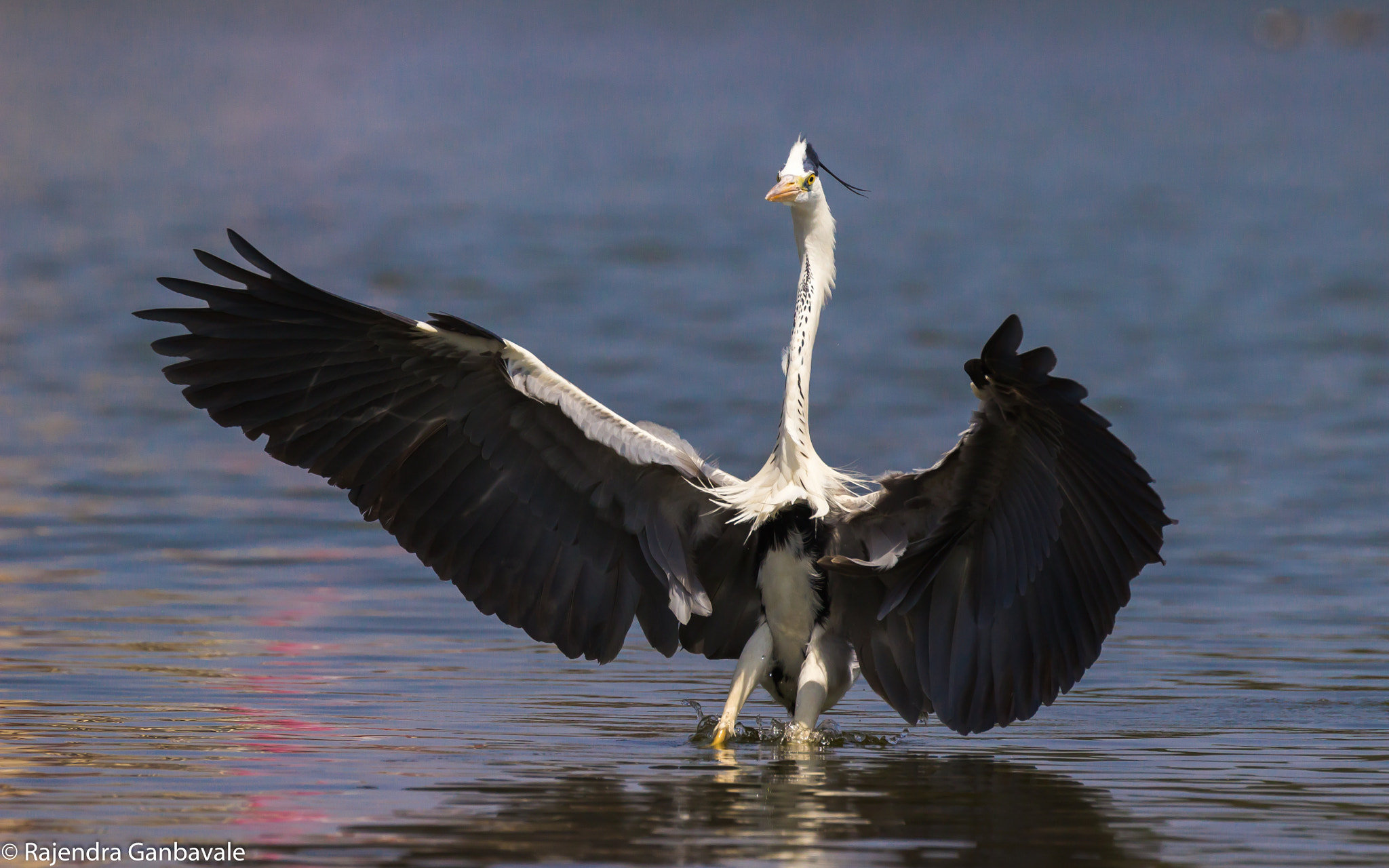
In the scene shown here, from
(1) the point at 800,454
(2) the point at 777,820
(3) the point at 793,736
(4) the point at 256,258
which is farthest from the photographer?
(1) the point at 800,454

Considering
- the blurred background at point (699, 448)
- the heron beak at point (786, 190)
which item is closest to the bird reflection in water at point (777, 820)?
the blurred background at point (699, 448)

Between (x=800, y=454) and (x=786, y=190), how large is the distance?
125 centimetres

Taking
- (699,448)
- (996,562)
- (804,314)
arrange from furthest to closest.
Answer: (699,448)
(804,314)
(996,562)

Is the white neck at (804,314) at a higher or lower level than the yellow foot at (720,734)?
higher

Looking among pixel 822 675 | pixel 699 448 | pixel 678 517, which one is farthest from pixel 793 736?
pixel 699 448

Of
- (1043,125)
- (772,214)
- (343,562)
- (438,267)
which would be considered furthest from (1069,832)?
(1043,125)

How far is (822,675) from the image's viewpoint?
9477 millimetres

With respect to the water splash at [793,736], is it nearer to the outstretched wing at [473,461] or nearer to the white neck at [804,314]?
the outstretched wing at [473,461]

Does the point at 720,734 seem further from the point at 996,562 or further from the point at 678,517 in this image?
the point at 996,562

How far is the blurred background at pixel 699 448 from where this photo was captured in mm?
7988

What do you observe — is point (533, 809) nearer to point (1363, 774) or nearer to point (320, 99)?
point (1363, 774)

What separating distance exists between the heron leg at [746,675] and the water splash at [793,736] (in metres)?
0.09

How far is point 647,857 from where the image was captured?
23.6ft

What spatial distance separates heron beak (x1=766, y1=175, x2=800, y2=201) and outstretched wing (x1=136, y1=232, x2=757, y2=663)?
1.20 metres
